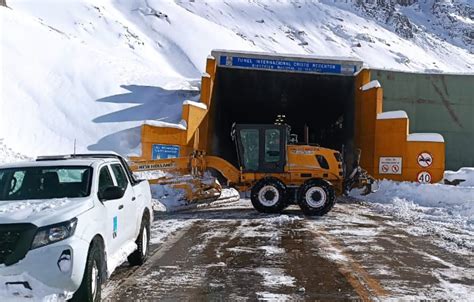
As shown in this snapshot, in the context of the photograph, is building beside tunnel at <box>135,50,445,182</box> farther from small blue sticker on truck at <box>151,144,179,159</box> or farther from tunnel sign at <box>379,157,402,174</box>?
small blue sticker on truck at <box>151,144,179,159</box>

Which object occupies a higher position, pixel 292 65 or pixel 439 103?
pixel 292 65

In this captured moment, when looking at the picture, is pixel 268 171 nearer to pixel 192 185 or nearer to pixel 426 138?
pixel 192 185

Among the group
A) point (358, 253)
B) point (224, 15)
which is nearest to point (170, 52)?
point (224, 15)

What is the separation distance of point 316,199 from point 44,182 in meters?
10.7

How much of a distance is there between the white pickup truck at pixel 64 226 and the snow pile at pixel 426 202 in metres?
9.29

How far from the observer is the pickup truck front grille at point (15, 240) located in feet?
17.6

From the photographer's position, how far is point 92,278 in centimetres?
594

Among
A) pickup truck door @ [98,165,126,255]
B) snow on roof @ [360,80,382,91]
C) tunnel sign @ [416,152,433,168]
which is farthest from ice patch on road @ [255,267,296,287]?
snow on roof @ [360,80,382,91]

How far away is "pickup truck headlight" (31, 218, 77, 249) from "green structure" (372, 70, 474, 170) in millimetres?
30615

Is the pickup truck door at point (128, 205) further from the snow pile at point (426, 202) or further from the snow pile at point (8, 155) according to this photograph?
the snow pile at point (8, 155)

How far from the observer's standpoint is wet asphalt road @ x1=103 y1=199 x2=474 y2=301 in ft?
23.9

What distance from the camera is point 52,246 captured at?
215 inches

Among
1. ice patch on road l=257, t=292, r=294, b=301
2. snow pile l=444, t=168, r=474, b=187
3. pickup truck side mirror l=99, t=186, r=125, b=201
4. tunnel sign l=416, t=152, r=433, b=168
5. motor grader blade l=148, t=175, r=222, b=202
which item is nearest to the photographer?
pickup truck side mirror l=99, t=186, r=125, b=201

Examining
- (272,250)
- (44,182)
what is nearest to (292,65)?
(272,250)
